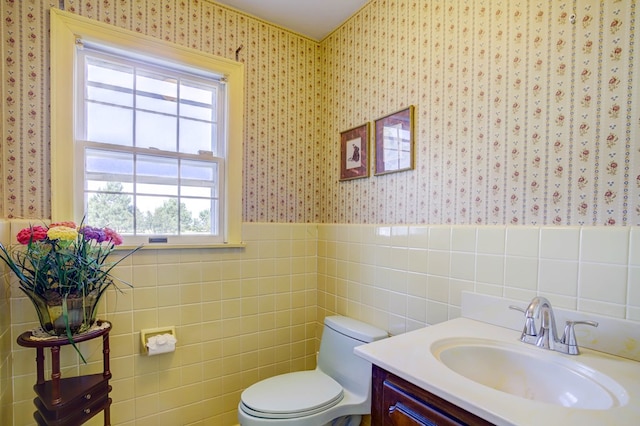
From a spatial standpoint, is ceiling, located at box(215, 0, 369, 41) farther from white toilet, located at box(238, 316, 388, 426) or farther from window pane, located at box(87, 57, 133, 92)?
white toilet, located at box(238, 316, 388, 426)

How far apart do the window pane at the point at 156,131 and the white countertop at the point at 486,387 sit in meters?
1.51

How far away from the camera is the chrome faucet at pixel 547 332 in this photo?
942mm

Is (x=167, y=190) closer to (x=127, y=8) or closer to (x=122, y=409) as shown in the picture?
(x=127, y=8)

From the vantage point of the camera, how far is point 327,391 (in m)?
1.53

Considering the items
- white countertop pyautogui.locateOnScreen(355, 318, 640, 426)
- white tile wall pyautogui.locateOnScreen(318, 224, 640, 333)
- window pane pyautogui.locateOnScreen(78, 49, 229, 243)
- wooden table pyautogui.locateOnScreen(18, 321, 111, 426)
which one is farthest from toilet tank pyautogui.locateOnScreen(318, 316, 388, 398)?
wooden table pyautogui.locateOnScreen(18, 321, 111, 426)

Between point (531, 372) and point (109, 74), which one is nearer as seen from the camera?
point (531, 372)

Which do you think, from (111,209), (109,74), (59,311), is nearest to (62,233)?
(59,311)

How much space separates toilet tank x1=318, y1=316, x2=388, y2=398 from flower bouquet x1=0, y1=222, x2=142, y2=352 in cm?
116

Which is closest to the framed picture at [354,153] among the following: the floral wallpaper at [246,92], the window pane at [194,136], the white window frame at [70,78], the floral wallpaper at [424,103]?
the floral wallpaper at [424,103]

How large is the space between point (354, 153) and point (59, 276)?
5.08ft

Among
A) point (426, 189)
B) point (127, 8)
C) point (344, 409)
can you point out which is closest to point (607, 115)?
point (426, 189)

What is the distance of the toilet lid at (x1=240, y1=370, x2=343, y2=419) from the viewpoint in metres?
1.37

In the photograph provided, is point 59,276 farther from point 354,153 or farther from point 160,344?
point 354,153

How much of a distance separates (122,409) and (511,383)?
178 centimetres
